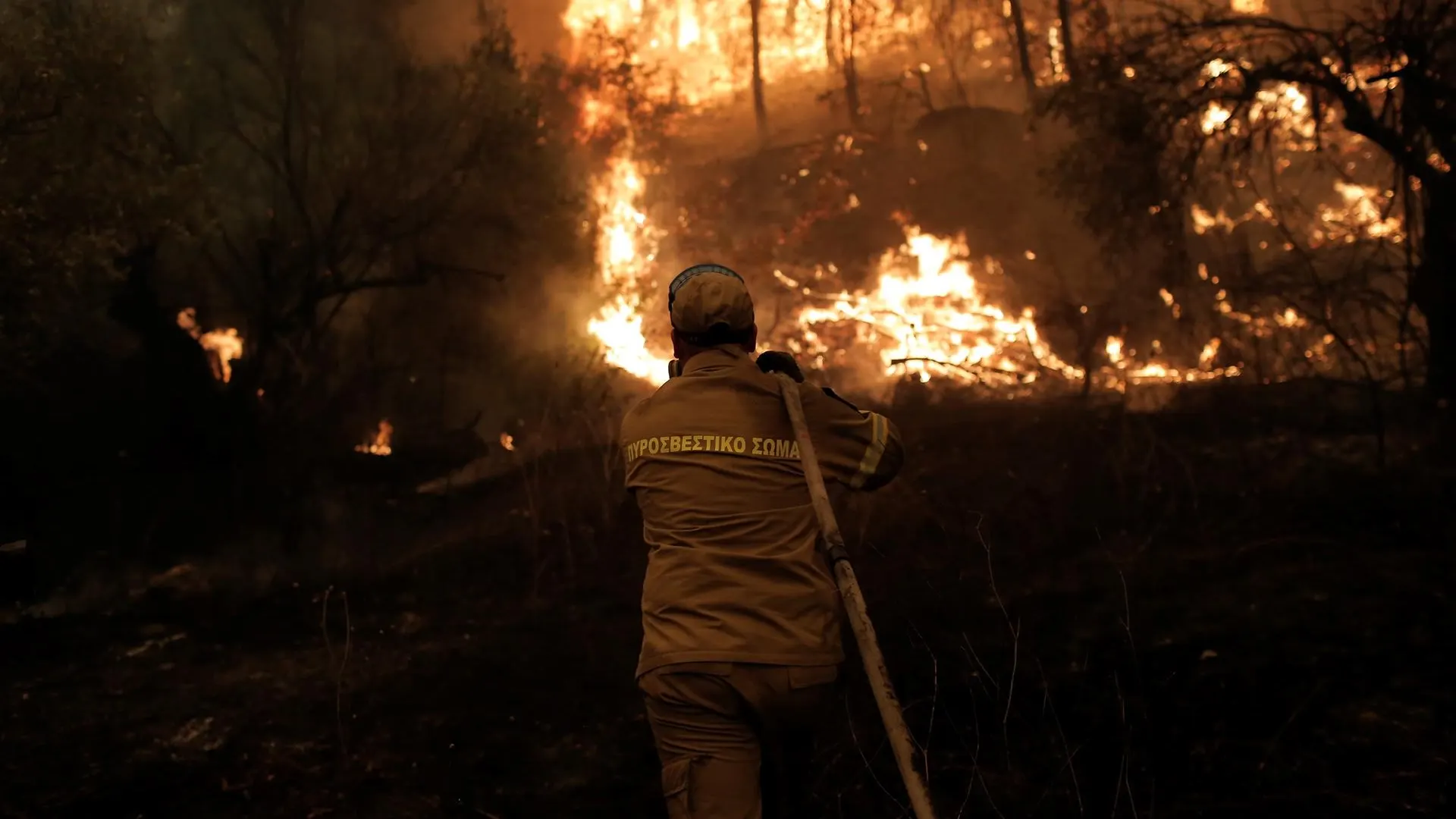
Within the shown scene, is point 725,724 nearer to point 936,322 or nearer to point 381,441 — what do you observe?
point 381,441

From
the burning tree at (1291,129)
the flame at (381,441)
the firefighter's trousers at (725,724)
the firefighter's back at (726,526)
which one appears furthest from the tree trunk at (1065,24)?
the firefighter's trousers at (725,724)

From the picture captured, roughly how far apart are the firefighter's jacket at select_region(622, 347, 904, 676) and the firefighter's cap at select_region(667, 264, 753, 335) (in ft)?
0.27

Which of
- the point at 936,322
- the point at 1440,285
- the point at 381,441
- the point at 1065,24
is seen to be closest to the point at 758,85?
the point at 1065,24

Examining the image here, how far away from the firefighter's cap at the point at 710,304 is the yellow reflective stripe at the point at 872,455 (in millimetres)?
491

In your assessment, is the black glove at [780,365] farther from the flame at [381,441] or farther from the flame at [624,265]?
the flame at [624,265]

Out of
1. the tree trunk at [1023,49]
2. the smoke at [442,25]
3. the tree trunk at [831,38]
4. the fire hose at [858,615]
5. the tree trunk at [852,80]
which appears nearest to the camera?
the fire hose at [858,615]

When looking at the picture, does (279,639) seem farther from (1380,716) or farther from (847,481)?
(1380,716)

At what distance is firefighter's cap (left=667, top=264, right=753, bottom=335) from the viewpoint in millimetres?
2896

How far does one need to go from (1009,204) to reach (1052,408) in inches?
390

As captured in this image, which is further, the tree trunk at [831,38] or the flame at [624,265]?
the tree trunk at [831,38]

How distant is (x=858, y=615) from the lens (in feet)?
8.49

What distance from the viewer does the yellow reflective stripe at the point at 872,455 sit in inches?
114

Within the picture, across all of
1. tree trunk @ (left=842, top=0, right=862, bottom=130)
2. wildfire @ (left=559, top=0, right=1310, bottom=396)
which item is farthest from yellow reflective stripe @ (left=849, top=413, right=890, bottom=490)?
tree trunk @ (left=842, top=0, right=862, bottom=130)

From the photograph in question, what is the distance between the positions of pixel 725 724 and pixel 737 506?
22.4 inches
